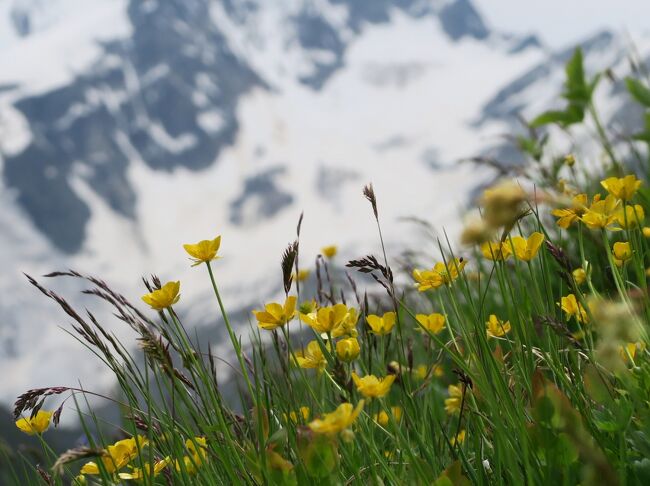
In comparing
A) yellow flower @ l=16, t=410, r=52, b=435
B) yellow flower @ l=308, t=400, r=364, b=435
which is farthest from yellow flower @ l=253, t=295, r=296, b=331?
yellow flower @ l=16, t=410, r=52, b=435

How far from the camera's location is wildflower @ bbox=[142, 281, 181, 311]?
1.42 metres

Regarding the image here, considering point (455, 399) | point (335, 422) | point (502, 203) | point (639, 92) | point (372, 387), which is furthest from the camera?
point (639, 92)

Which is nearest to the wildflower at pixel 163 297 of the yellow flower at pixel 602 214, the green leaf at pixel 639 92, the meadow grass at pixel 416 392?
the meadow grass at pixel 416 392

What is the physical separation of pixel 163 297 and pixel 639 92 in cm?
273

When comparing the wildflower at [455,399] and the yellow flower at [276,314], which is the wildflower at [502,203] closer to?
the yellow flower at [276,314]

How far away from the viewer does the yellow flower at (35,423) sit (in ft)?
5.19

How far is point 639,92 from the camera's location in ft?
10.6

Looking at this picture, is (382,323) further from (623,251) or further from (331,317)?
(623,251)

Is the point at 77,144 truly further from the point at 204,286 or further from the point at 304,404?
the point at 304,404

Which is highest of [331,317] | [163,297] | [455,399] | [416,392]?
[163,297]

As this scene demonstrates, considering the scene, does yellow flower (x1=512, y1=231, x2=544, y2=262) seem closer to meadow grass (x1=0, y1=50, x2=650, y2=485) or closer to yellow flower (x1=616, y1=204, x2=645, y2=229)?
meadow grass (x1=0, y1=50, x2=650, y2=485)

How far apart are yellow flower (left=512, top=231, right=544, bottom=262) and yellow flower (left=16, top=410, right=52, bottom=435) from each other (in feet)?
3.76

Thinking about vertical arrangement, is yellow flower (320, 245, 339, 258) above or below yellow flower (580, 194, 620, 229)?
above

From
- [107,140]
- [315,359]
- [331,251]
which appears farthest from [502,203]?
[107,140]
